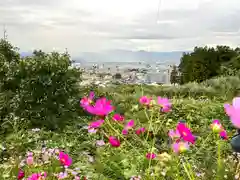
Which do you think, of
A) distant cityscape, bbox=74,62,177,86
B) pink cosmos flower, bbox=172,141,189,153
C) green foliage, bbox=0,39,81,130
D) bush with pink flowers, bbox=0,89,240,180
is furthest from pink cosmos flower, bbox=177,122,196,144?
distant cityscape, bbox=74,62,177,86

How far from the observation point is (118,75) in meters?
16.0

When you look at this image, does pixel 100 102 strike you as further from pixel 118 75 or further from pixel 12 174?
pixel 118 75

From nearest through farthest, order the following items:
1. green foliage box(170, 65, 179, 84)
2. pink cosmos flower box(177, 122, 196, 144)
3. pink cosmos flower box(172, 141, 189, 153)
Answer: pink cosmos flower box(172, 141, 189, 153) < pink cosmos flower box(177, 122, 196, 144) < green foliage box(170, 65, 179, 84)

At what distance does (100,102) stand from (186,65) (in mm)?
18864

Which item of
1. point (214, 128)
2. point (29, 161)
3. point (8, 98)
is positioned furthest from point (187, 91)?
point (214, 128)

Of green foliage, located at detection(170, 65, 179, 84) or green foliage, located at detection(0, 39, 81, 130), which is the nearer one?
green foliage, located at detection(0, 39, 81, 130)

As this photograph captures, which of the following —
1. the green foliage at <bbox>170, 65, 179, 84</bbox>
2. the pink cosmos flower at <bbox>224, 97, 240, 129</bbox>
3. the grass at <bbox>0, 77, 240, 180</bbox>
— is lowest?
the green foliage at <bbox>170, 65, 179, 84</bbox>

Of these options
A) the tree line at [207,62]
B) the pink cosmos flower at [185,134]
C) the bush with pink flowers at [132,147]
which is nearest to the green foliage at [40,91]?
the bush with pink flowers at [132,147]

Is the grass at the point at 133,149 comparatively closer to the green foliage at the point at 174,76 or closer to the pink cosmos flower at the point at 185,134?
the pink cosmos flower at the point at 185,134

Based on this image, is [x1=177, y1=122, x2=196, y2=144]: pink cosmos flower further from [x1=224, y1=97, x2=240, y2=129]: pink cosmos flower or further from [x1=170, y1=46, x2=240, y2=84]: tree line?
[x1=170, y1=46, x2=240, y2=84]: tree line

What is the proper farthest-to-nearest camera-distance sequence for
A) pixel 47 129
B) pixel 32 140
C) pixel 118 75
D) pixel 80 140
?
pixel 118 75 → pixel 47 129 → pixel 80 140 → pixel 32 140

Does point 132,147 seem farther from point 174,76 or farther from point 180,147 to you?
point 174,76

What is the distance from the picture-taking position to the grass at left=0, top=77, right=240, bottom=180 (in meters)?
2.47

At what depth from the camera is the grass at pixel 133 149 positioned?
247cm
